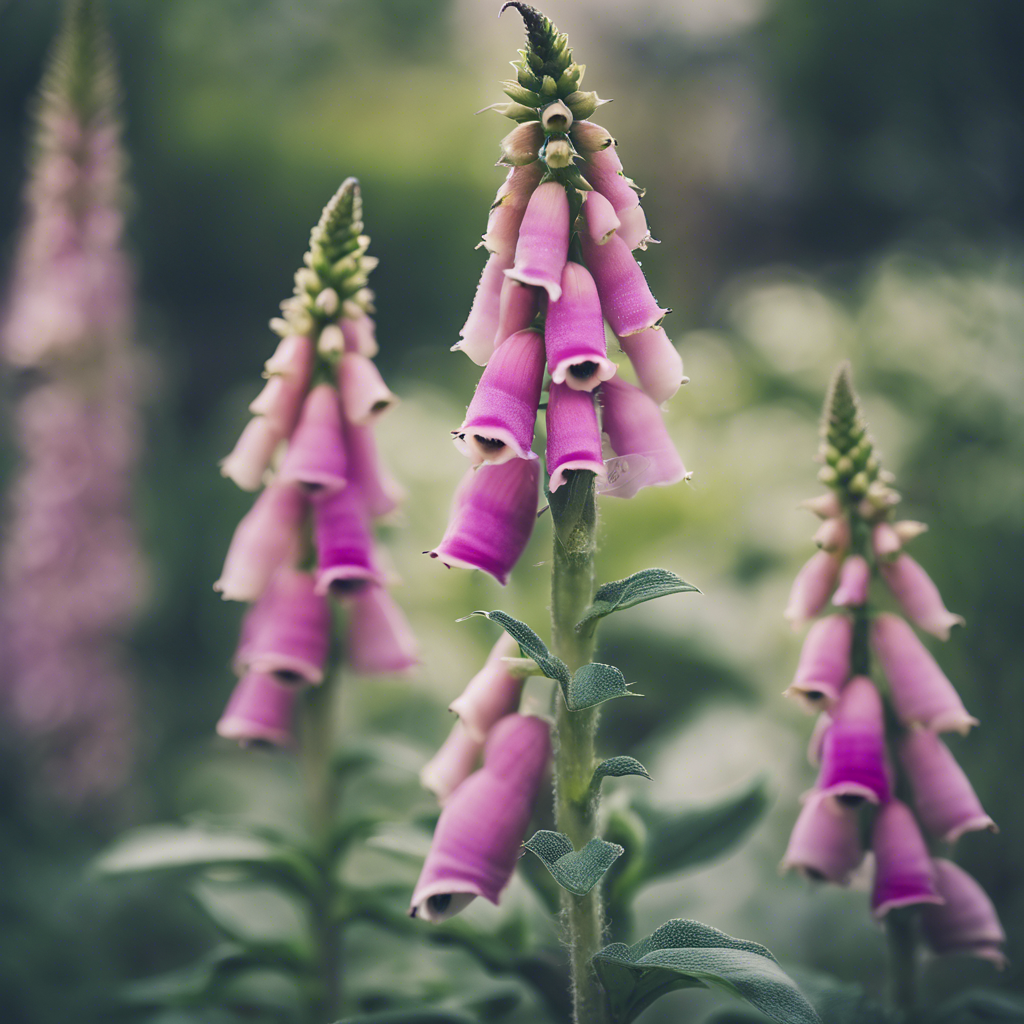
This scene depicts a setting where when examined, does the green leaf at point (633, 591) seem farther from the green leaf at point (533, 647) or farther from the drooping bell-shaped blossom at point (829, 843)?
the drooping bell-shaped blossom at point (829, 843)

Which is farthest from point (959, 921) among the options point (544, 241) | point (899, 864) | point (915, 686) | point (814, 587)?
point (544, 241)

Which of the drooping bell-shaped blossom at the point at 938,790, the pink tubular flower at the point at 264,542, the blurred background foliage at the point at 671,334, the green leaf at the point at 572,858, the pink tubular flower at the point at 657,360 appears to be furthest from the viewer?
the blurred background foliage at the point at 671,334

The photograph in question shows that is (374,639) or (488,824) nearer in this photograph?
(488,824)

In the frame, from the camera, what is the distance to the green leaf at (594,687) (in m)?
0.51

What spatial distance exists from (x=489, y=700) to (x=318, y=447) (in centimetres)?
30

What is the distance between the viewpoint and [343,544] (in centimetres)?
80

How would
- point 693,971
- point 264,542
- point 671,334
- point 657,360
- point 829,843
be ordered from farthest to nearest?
point 671,334
point 264,542
point 829,843
point 657,360
point 693,971

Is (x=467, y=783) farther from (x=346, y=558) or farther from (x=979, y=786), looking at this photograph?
(x=979, y=786)

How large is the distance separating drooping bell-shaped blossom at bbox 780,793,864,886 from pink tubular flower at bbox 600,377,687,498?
1.07ft

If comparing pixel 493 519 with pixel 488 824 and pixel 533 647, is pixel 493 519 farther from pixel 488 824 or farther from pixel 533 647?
pixel 488 824

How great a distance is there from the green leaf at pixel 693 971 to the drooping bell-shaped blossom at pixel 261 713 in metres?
0.41

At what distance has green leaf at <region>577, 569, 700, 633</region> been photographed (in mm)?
557

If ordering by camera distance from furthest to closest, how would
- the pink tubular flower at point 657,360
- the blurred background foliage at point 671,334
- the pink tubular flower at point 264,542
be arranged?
1. the blurred background foliage at point 671,334
2. the pink tubular flower at point 264,542
3. the pink tubular flower at point 657,360

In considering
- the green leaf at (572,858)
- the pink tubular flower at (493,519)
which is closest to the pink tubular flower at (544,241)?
the pink tubular flower at (493,519)
